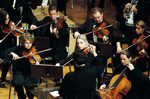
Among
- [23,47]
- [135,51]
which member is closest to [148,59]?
[135,51]

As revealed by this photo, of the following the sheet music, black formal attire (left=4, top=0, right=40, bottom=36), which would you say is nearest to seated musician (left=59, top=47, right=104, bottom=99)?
the sheet music

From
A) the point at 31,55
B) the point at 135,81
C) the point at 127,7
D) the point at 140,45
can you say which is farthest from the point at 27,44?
the point at 127,7

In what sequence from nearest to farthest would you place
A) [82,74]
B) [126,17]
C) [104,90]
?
1. [82,74]
2. [104,90]
3. [126,17]

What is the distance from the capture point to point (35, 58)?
392cm

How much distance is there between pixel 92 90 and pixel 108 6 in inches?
172

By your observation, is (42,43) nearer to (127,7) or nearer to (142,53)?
(142,53)

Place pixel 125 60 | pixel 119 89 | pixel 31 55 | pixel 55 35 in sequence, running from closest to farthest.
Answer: pixel 119 89
pixel 125 60
pixel 31 55
pixel 55 35

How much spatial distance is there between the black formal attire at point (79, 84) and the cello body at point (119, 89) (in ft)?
1.22

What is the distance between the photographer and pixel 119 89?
142 inches

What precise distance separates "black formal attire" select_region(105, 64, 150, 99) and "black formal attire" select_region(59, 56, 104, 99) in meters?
0.52

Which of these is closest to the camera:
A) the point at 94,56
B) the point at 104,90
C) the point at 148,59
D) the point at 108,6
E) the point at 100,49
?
the point at 104,90

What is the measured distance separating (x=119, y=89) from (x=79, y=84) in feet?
2.17

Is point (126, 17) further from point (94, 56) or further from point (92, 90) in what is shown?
point (92, 90)

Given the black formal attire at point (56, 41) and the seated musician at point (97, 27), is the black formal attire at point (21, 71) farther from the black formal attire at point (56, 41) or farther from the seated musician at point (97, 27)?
the seated musician at point (97, 27)
